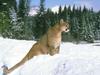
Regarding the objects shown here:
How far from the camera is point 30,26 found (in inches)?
3501

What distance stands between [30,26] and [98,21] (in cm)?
3238

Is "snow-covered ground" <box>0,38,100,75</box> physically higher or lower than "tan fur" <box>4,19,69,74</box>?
lower

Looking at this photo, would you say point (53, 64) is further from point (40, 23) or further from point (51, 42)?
point (40, 23)

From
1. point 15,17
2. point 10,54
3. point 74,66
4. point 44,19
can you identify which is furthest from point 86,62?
point 44,19

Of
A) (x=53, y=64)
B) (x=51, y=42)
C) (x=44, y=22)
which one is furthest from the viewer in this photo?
(x=44, y=22)

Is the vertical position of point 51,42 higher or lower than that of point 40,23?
higher

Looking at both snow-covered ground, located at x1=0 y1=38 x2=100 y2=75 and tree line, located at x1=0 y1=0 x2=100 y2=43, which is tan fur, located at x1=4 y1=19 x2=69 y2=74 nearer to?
snow-covered ground, located at x1=0 y1=38 x2=100 y2=75

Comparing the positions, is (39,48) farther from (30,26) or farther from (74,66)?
(30,26)

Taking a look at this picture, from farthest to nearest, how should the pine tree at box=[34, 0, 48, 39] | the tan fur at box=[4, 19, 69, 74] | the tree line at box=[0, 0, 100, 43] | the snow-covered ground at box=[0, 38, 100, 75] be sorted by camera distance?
the pine tree at box=[34, 0, 48, 39] < the tree line at box=[0, 0, 100, 43] < the tan fur at box=[4, 19, 69, 74] < the snow-covered ground at box=[0, 38, 100, 75]

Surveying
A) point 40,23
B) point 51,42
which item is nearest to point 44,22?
point 40,23

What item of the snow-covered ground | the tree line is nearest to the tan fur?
the snow-covered ground

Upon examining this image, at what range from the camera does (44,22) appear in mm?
87938

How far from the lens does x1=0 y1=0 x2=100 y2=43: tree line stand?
73.7 meters

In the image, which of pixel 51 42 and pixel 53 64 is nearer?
pixel 53 64
